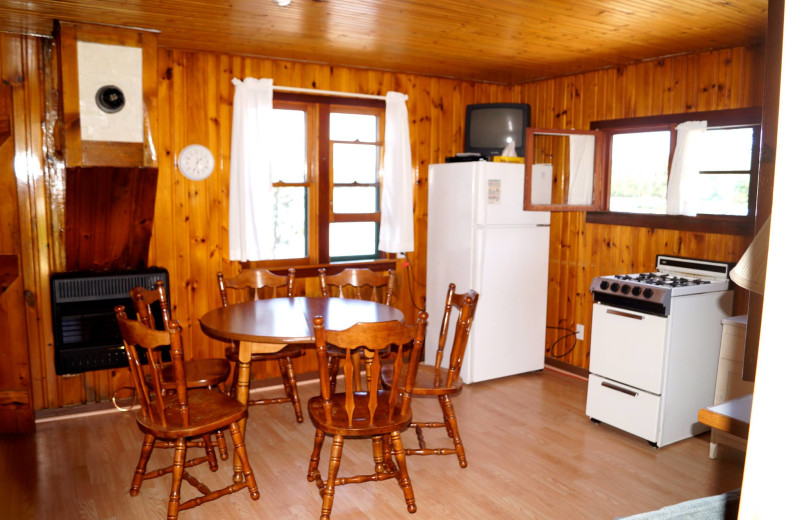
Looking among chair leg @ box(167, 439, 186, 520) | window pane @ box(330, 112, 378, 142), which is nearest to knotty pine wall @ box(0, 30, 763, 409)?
window pane @ box(330, 112, 378, 142)

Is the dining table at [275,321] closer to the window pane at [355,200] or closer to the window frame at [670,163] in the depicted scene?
the window pane at [355,200]

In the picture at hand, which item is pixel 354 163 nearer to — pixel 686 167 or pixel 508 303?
pixel 508 303

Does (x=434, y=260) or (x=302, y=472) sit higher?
(x=434, y=260)

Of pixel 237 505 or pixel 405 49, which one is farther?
pixel 405 49

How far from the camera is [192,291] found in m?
4.27

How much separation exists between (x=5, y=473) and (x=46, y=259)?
1319 millimetres

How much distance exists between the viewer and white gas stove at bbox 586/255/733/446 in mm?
3480

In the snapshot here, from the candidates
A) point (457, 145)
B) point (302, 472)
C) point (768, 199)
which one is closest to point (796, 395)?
point (768, 199)

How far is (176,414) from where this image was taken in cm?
272

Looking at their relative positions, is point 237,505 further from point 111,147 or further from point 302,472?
point 111,147

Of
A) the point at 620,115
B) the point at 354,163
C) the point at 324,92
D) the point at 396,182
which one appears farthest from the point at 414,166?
the point at 620,115

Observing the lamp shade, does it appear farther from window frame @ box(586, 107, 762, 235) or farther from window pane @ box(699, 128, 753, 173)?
window pane @ box(699, 128, 753, 173)

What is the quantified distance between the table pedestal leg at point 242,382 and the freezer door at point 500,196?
2.15m

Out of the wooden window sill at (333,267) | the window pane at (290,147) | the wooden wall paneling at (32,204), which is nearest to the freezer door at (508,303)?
the wooden window sill at (333,267)
